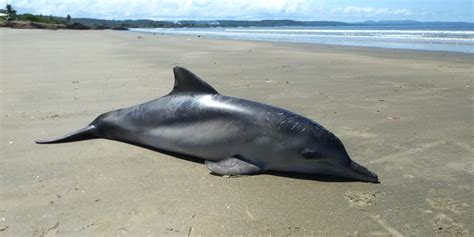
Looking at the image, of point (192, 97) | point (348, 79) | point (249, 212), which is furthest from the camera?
point (348, 79)

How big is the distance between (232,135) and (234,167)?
13.9 inches

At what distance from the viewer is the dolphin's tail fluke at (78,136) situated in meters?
5.57

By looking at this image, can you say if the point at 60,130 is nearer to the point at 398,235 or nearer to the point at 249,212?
the point at 249,212

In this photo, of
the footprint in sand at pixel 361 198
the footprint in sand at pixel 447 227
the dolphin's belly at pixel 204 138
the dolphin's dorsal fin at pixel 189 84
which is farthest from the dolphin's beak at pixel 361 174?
the dolphin's dorsal fin at pixel 189 84

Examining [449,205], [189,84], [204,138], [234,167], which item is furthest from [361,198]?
[189,84]

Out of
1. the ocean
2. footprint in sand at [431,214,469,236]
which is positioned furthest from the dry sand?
the ocean

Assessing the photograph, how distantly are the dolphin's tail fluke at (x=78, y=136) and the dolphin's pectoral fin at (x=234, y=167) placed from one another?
1884 millimetres

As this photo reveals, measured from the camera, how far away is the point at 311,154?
447cm

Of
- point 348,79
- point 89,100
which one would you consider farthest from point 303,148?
point 348,79

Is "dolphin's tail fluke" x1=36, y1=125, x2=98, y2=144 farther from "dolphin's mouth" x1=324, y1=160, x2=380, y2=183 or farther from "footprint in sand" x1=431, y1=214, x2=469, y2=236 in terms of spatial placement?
"footprint in sand" x1=431, y1=214, x2=469, y2=236

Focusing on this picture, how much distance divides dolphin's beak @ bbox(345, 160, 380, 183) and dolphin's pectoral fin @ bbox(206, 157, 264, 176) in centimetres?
81

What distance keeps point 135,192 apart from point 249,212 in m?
1.04

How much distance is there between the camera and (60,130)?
20.2 feet

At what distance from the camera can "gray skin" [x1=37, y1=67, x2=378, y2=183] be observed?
4488mm
